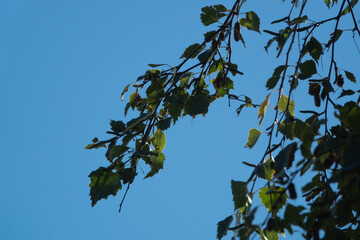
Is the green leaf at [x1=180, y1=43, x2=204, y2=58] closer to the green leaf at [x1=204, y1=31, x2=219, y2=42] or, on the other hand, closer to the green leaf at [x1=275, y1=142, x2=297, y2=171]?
the green leaf at [x1=204, y1=31, x2=219, y2=42]

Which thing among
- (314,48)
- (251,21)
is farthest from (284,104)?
(251,21)

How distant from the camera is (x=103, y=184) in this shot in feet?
4.36

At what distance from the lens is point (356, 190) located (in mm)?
805

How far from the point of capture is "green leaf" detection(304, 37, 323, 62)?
1.41m

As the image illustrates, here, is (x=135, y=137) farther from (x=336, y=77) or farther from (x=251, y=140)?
(x=336, y=77)

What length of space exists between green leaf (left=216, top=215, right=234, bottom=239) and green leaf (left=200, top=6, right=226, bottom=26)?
0.67 meters

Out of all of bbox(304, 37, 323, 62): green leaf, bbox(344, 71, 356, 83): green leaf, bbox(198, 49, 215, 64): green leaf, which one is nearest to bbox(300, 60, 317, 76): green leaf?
bbox(304, 37, 323, 62): green leaf

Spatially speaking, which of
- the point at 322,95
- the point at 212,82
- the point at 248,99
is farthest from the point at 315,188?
the point at 212,82

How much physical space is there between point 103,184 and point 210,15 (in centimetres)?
67

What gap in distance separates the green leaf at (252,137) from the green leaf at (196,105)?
156 millimetres

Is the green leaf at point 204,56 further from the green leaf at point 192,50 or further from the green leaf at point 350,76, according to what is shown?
the green leaf at point 350,76

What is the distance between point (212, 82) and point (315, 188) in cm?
55

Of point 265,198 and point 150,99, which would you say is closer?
point 265,198

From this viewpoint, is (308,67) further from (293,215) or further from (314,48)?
(293,215)
